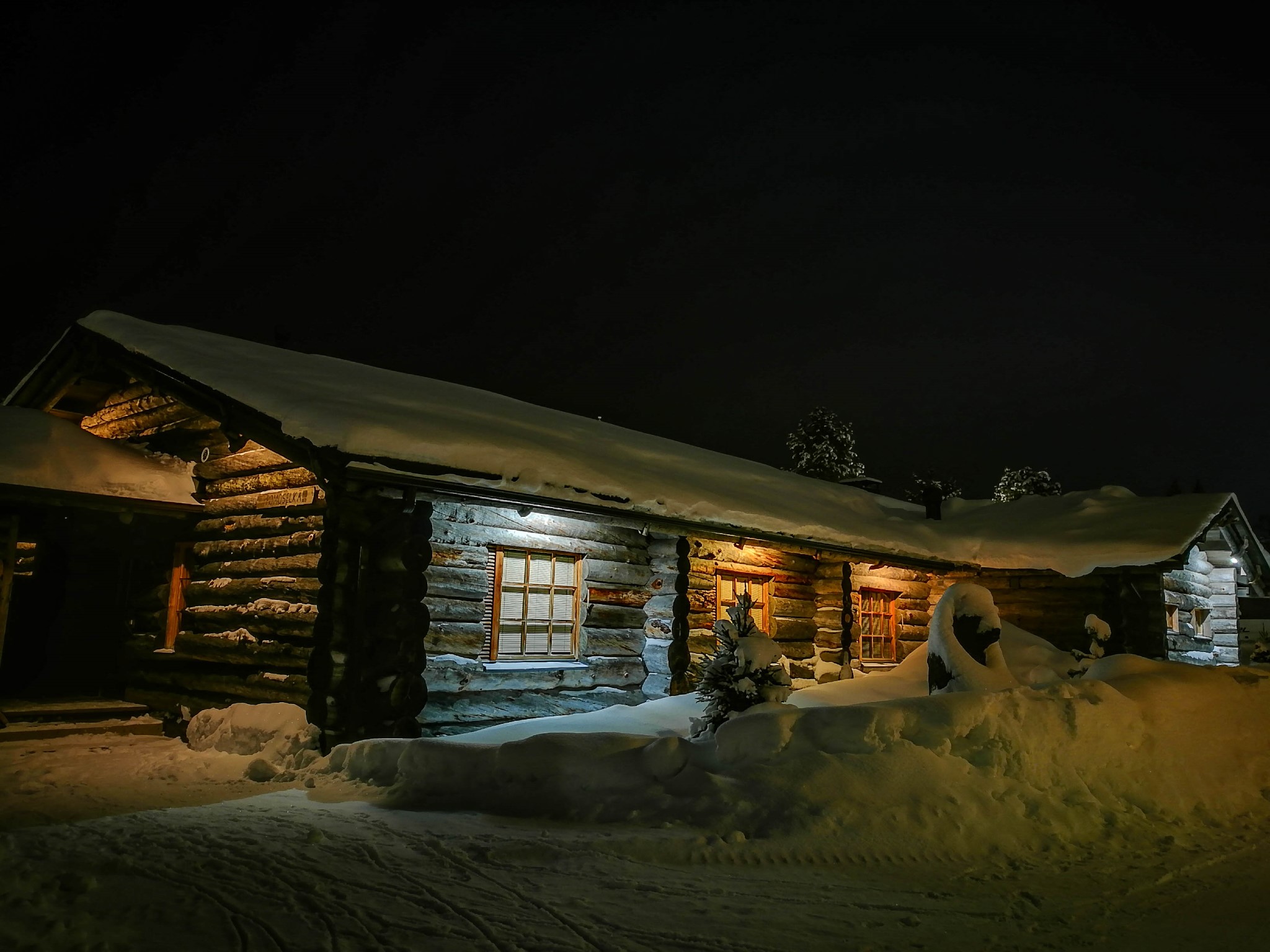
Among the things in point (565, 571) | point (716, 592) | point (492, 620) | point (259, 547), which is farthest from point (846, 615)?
point (259, 547)

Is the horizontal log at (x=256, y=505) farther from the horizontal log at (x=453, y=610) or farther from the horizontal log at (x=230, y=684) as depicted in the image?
the horizontal log at (x=230, y=684)

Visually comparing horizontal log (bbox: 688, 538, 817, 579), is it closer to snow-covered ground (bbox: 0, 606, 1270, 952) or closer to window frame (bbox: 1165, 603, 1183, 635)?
snow-covered ground (bbox: 0, 606, 1270, 952)

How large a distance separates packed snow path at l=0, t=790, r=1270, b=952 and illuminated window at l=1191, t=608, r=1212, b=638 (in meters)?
15.8

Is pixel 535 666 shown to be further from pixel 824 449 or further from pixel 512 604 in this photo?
pixel 824 449

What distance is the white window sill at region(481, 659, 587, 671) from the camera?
10.4 metres

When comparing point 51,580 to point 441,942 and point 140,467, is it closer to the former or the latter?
point 140,467

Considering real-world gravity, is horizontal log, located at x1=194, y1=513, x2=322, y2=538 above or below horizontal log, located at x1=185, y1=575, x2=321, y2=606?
above

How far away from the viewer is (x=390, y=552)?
Result: 9.05 meters

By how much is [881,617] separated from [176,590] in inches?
494

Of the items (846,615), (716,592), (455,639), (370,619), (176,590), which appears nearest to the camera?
(370,619)

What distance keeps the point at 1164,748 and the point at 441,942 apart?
6472 millimetres

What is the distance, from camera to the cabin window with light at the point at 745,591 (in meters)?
14.1

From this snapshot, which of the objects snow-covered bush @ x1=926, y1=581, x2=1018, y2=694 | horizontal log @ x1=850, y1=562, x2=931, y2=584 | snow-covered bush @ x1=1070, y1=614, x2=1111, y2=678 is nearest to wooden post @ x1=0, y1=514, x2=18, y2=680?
snow-covered bush @ x1=926, y1=581, x2=1018, y2=694

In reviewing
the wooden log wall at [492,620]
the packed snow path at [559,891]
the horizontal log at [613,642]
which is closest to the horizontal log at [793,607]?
the wooden log wall at [492,620]
